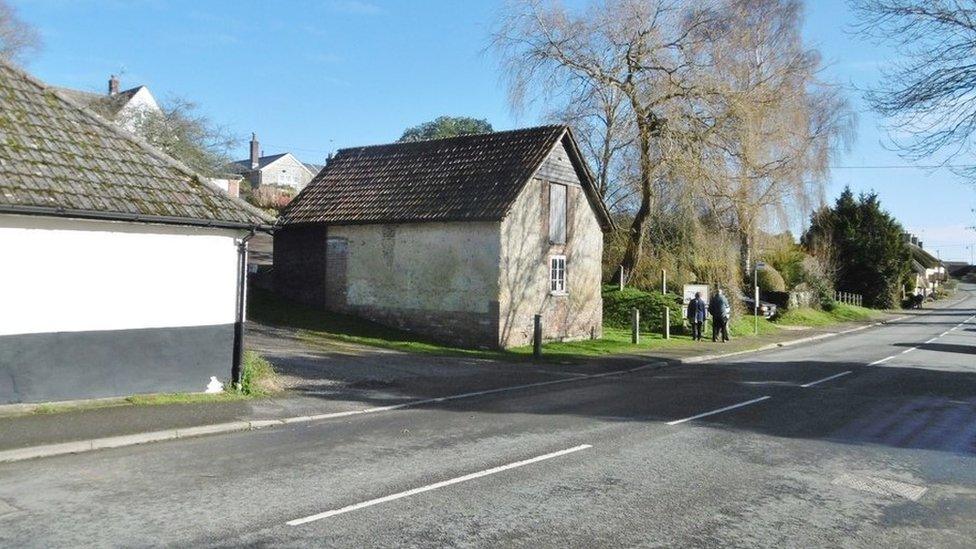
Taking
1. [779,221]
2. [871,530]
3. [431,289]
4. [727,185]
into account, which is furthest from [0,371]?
[779,221]

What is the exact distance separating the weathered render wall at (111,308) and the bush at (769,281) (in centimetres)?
3643

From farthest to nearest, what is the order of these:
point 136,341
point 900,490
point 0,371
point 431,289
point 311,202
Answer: point 311,202
point 431,289
point 136,341
point 0,371
point 900,490

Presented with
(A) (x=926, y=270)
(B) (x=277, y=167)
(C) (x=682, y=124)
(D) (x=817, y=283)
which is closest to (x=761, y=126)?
(C) (x=682, y=124)

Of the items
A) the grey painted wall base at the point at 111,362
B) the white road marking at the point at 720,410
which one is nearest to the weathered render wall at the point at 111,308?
the grey painted wall base at the point at 111,362

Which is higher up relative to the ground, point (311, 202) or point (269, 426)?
point (311, 202)

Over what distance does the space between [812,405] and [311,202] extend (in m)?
19.0

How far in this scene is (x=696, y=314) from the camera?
27.6 metres

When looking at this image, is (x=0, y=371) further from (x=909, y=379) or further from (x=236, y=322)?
(x=909, y=379)

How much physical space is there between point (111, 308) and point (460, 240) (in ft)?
40.5

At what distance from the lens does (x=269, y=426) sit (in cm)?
1067

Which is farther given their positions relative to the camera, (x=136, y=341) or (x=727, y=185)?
(x=727, y=185)

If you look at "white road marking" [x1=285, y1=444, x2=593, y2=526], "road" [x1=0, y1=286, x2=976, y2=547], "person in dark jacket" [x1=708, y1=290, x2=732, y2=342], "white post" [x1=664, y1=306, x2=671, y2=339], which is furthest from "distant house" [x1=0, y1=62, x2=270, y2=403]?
"person in dark jacket" [x1=708, y1=290, x2=732, y2=342]

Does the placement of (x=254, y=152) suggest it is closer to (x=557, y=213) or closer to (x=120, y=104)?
(x=120, y=104)

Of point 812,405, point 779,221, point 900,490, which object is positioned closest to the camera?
point 900,490
